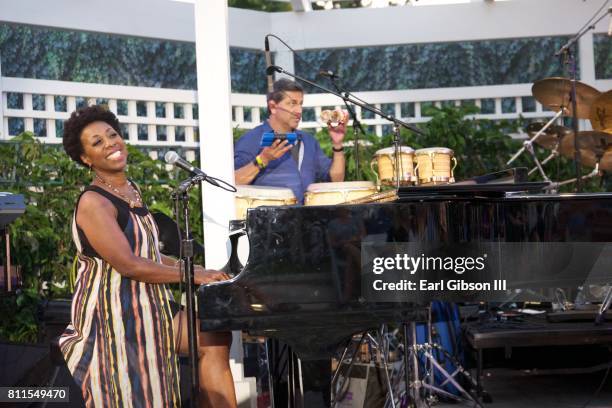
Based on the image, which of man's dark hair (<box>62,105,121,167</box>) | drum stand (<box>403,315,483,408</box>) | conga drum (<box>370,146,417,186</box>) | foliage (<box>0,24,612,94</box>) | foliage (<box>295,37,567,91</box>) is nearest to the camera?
man's dark hair (<box>62,105,121,167</box>)

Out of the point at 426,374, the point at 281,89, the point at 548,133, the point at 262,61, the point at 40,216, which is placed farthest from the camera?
the point at 262,61

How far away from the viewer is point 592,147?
734 centimetres

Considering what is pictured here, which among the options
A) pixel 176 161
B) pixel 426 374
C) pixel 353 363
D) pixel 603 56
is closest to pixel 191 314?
pixel 176 161

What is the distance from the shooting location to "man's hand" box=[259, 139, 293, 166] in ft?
17.2

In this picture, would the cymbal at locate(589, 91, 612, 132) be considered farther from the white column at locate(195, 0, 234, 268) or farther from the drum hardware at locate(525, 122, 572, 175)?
the white column at locate(195, 0, 234, 268)

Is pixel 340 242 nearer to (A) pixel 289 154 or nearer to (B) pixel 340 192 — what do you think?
(B) pixel 340 192

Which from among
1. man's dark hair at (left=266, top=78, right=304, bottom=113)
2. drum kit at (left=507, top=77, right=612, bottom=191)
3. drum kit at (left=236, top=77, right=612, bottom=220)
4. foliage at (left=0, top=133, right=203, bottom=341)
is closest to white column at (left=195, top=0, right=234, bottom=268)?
drum kit at (left=236, top=77, right=612, bottom=220)

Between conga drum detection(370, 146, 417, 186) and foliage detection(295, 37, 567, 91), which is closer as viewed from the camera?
conga drum detection(370, 146, 417, 186)

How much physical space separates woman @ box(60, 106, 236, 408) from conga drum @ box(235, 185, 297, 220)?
1.07 m

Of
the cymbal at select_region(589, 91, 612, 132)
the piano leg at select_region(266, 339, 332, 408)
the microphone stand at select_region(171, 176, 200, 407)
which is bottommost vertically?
the piano leg at select_region(266, 339, 332, 408)

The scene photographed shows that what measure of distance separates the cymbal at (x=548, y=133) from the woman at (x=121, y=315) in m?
4.19

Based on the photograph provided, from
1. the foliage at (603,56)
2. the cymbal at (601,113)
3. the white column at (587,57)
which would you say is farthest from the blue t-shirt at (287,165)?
the foliage at (603,56)

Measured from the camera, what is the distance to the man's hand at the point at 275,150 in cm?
525

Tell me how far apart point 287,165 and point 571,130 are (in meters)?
2.72
